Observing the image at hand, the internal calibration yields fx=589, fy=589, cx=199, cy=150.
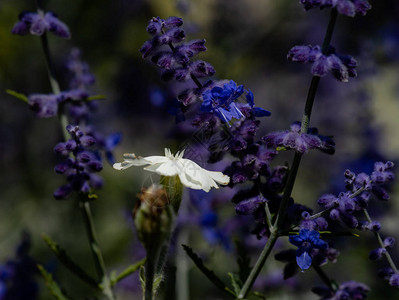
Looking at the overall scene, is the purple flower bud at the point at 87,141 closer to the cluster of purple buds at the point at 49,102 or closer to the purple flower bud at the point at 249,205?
the cluster of purple buds at the point at 49,102

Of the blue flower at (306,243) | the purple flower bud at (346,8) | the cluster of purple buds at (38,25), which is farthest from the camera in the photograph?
the cluster of purple buds at (38,25)

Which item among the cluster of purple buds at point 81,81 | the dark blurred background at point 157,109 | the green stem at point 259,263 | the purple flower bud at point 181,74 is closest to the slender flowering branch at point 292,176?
the green stem at point 259,263

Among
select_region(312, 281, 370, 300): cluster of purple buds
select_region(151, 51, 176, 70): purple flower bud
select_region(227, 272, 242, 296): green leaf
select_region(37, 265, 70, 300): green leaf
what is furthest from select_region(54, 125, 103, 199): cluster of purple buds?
select_region(312, 281, 370, 300): cluster of purple buds

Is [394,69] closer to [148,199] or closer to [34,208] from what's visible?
[34,208]

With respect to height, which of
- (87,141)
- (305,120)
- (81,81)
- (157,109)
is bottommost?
(87,141)

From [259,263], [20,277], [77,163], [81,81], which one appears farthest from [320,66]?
[20,277]

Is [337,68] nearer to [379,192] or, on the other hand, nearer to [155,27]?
[379,192]
